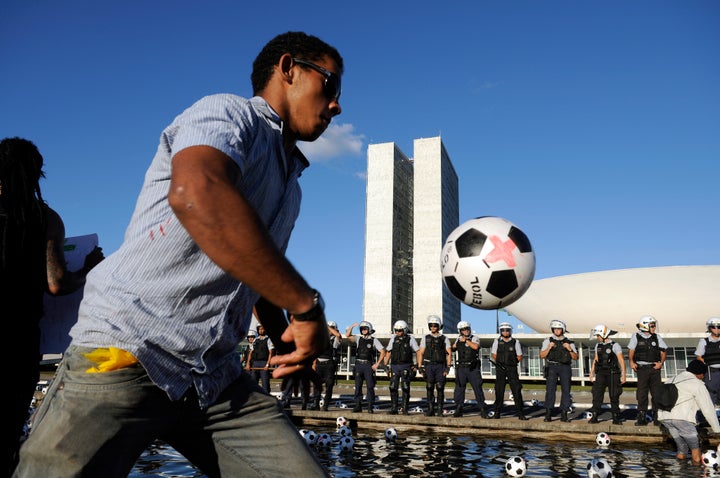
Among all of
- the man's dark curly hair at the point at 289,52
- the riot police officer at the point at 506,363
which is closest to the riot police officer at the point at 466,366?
the riot police officer at the point at 506,363

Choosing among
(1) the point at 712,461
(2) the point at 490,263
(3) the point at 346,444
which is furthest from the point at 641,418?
(2) the point at 490,263

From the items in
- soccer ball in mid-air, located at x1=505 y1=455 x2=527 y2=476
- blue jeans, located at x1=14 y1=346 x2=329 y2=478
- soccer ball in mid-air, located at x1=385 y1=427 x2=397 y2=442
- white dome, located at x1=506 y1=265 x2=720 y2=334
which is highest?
white dome, located at x1=506 y1=265 x2=720 y2=334

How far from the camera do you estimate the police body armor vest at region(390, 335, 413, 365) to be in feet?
50.2

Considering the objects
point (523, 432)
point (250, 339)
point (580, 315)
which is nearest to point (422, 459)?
point (523, 432)

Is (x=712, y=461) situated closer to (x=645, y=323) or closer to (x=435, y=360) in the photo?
(x=645, y=323)

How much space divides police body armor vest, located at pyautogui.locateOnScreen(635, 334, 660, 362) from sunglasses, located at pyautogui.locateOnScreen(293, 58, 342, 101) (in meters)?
13.0

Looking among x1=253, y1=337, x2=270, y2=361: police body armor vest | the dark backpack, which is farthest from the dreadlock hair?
x1=253, y1=337, x2=270, y2=361: police body armor vest

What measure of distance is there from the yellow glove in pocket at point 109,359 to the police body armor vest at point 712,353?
1452cm

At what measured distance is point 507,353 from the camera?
14234 millimetres

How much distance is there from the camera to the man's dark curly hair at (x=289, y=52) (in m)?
2.03

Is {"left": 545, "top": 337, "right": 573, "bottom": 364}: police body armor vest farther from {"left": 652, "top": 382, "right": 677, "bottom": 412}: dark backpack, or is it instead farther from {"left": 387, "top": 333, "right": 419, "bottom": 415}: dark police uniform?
{"left": 652, "top": 382, "right": 677, "bottom": 412}: dark backpack

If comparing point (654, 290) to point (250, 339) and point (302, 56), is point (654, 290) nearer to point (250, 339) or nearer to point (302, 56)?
point (250, 339)

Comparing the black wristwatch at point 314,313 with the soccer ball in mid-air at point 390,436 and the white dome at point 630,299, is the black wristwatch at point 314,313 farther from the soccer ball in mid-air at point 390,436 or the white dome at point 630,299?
the white dome at point 630,299

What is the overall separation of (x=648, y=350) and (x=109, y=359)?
13.7m
